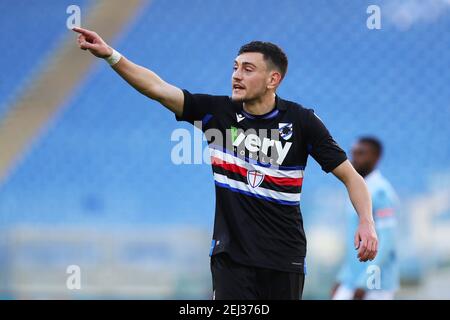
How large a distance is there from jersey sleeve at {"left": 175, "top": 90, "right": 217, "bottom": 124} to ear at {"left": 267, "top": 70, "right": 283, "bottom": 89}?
300 mm

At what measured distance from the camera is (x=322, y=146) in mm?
4277

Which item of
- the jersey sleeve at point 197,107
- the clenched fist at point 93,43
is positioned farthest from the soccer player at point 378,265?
the clenched fist at point 93,43

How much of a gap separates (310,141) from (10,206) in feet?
12.0

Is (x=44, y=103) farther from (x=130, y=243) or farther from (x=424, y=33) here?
(x=424, y=33)

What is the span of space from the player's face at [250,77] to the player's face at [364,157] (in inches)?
108

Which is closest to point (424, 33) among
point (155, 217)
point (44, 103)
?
point (155, 217)

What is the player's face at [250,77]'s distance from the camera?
431cm

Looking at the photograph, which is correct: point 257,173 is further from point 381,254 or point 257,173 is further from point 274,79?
point 381,254

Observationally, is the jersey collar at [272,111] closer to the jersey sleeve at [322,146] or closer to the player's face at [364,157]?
the jersey sleeve at [322,146]

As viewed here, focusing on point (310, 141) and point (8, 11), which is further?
point (8, 11)

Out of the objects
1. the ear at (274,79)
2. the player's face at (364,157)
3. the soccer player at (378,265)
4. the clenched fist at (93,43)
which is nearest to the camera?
the clenched fist at (93,43)

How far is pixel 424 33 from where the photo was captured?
727 centimetres

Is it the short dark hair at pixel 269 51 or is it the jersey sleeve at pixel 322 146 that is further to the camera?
the short dark hair at pixel 269 51

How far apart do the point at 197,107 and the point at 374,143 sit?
3.08 meters
